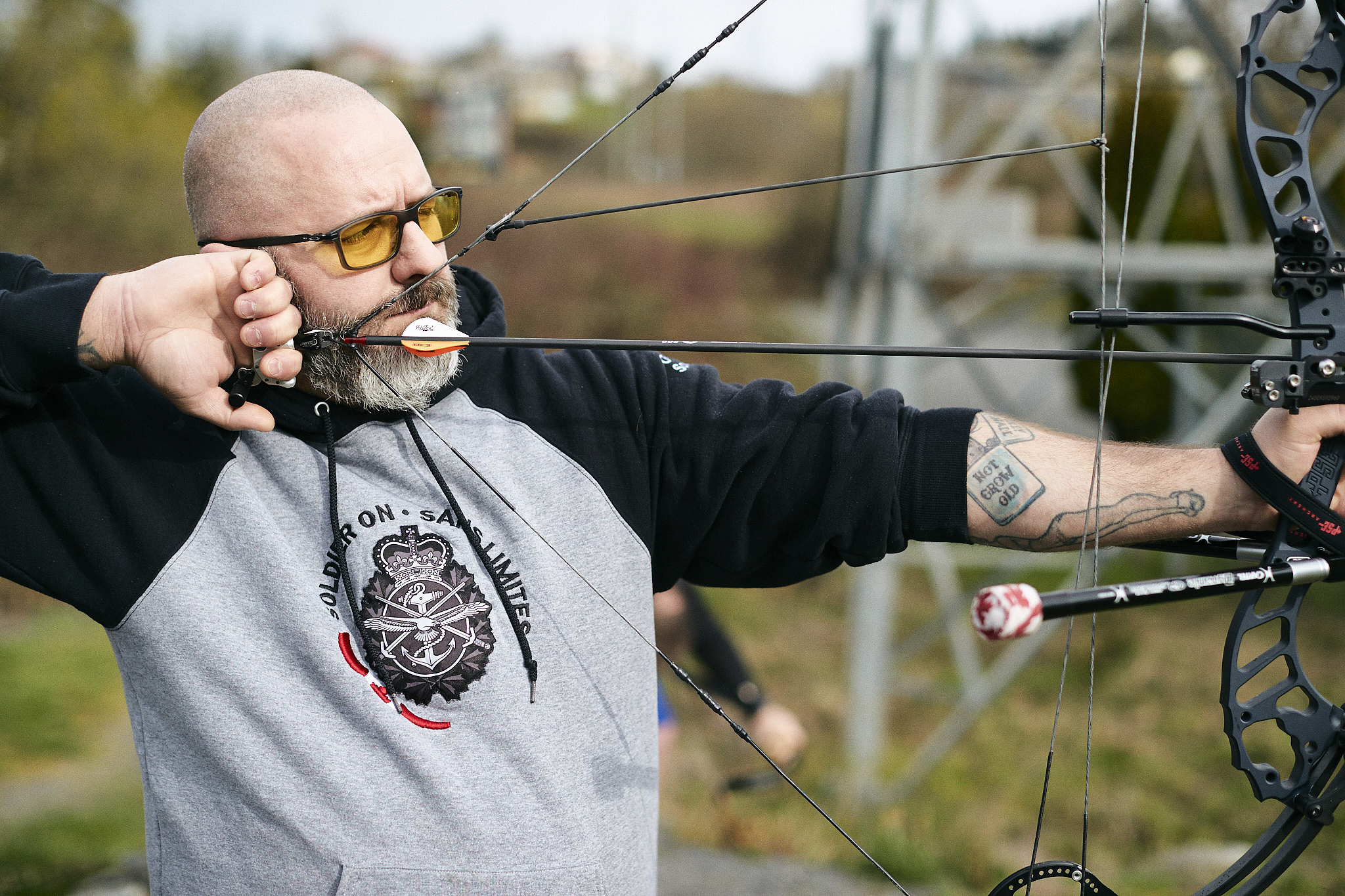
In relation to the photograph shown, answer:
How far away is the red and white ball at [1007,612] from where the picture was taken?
3.25 feet

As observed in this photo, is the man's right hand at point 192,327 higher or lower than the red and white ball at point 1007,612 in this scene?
higher

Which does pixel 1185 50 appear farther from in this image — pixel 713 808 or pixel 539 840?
pixel 539 840

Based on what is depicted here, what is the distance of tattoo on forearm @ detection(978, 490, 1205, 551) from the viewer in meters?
1.36

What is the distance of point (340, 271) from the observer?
57.6 inches

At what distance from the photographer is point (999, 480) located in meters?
1.39

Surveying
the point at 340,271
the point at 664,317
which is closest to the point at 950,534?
the point at 340,271

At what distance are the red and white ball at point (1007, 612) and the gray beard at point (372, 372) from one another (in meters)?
0.79

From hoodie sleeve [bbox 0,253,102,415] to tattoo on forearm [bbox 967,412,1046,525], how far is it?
119 cm

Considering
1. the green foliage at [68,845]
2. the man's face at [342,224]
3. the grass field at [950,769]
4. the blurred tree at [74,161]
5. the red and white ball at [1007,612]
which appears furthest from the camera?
the blurred tree at [74,161]

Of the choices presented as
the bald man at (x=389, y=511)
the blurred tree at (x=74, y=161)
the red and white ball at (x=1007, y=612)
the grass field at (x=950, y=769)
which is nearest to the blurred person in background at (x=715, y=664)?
the grass field at (x=950, y=769)

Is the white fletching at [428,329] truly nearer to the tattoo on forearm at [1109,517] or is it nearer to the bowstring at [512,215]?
the bowstring at [512,215]

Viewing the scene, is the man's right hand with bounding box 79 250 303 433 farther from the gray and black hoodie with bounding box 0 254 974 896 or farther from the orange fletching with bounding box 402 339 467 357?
the orange fletching with bounding box 402 339 467 357

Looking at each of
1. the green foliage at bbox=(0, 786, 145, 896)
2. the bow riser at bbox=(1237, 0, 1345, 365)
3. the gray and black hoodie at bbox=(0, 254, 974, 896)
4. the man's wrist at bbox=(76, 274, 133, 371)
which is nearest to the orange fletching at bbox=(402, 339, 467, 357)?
the gray and black hoodie at bbox=(0, 254, 974, 896)

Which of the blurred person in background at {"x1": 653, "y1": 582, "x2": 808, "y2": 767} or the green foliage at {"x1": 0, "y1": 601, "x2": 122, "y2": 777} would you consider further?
the green foliage at {"x1": 0, "y1": 601, "x2": 122, "y2": 777}
